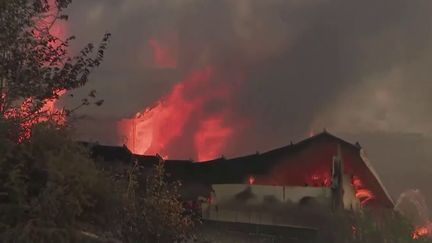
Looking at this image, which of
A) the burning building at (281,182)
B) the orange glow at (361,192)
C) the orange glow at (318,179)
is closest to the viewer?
the burning building at (281,182)

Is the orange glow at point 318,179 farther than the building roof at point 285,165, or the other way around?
the orange glow at point 318,179

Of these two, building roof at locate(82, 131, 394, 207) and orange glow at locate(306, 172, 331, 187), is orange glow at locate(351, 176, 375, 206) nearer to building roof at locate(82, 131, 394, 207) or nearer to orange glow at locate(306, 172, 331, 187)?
building roof at locate(82, 131, 394, 207)

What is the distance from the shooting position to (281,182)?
23.3m

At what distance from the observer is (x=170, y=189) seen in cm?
1587

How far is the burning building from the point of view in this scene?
2059 centimetres

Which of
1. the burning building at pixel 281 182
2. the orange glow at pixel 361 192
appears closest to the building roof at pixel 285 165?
the burning building at pixel 281 182

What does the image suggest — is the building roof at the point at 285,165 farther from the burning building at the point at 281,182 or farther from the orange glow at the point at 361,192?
the orange glow at the point at 361,192

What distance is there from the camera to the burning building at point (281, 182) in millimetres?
20594

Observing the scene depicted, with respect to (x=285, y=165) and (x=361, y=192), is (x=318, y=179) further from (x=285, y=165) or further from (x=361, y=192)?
(x=361, y=192)

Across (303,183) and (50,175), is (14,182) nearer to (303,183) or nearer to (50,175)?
(50,175)

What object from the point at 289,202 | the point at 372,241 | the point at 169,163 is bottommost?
the point at 372,241

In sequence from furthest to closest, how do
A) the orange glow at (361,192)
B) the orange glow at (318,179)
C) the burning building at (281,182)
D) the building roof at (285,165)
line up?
the orange glow at (361,192)
the orange glow at (318,179)
the building roof at (285,165)
the burning building at (281,182)

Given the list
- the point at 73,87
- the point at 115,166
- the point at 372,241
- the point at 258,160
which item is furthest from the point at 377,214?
the point at 73,87

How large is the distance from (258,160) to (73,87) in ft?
35.2
